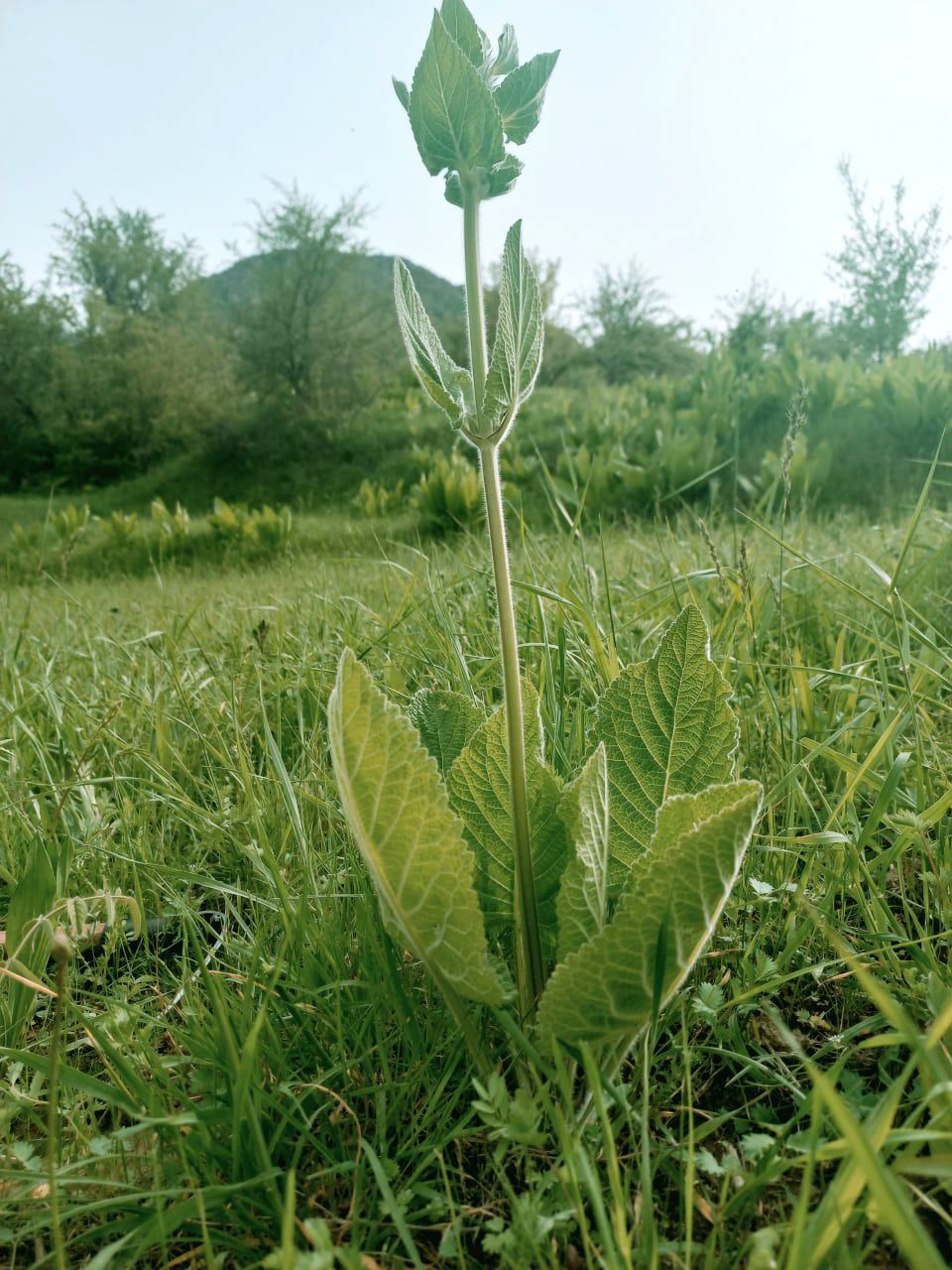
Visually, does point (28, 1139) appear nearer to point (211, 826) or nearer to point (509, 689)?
point (211, 826)

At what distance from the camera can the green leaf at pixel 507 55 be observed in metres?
0.81

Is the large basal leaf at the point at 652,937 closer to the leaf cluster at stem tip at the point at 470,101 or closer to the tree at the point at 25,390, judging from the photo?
the leaf cluster at stem tip at the point at 470,101

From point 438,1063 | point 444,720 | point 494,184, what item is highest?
point 494,184

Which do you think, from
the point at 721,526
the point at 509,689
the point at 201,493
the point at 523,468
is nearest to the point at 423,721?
the point at 509,689

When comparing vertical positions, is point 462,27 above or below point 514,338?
above

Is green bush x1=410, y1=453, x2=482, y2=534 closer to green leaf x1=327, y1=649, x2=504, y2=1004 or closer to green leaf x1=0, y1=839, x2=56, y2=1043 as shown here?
green leaf x1=0, y1=839, x2=56, y2=1043

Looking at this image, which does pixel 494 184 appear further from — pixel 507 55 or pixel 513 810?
pixel 513 810

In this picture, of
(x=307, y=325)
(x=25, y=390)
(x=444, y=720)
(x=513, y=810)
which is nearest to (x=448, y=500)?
(x=444, y=720)

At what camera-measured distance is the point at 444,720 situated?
1033 millimetres

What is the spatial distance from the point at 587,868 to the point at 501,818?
159 mm

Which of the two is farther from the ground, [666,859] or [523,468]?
[523,468]

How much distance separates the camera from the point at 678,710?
0.92 meters

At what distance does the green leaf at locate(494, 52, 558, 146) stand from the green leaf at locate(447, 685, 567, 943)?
0.58 meters

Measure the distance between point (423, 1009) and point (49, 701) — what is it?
1.26 metres
